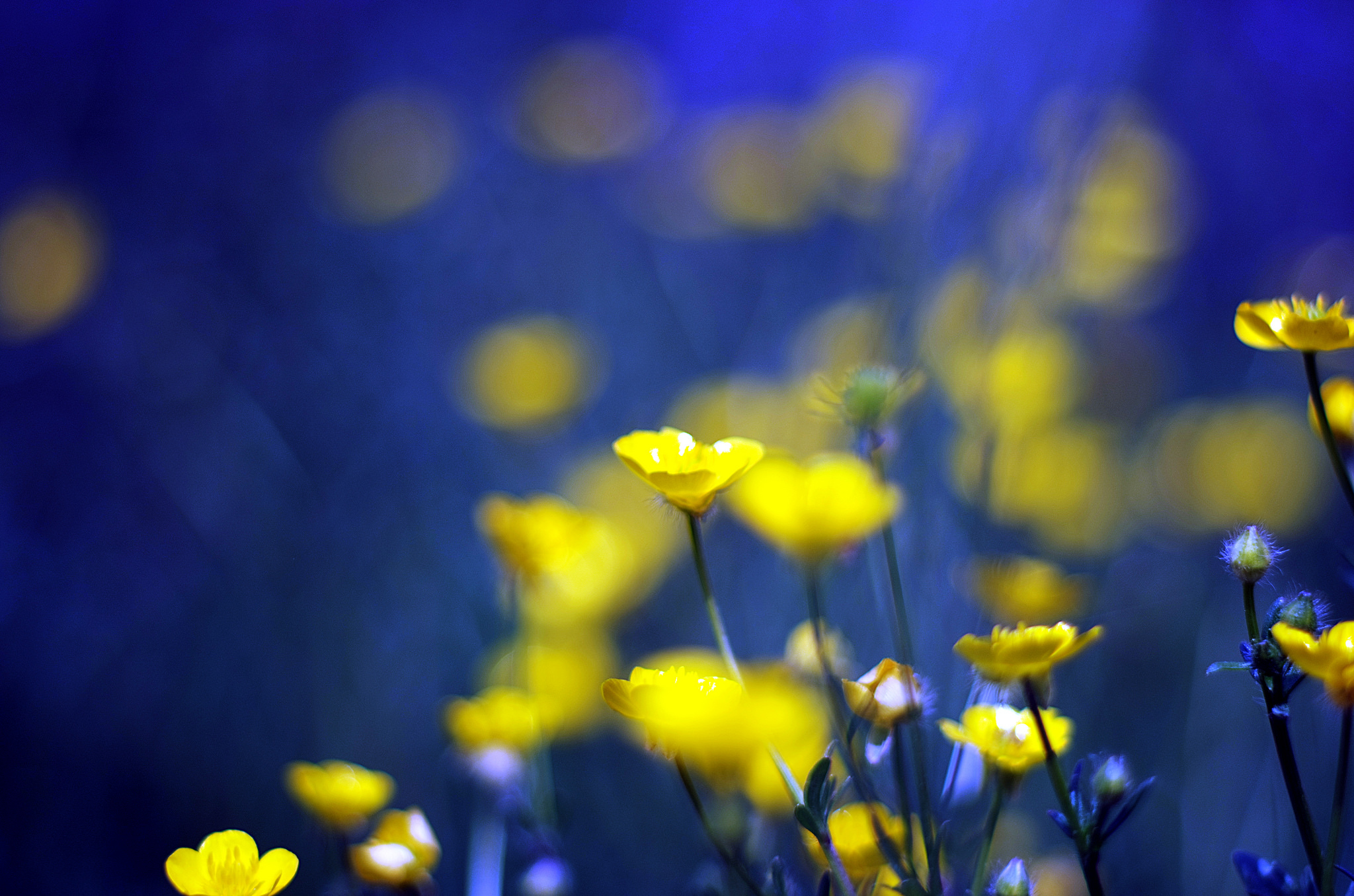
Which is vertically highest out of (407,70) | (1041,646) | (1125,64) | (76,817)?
(1125,64)

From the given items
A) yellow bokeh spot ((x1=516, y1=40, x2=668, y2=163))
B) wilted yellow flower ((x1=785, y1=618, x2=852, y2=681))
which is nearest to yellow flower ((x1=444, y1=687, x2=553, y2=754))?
wilted yellow flower ((x1=785, y1=618, x2=852, y2=681))

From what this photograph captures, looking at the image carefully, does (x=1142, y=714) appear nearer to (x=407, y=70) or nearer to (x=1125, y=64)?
(x=1125, y=64)

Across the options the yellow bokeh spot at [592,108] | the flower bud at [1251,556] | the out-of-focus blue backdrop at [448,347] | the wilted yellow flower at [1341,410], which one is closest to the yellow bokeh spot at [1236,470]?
the out-of-focus blue backdrop at [448,347]

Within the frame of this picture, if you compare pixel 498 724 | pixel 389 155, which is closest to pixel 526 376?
pixel 389 155

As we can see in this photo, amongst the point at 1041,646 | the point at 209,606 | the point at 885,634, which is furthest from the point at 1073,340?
the point at 209,606

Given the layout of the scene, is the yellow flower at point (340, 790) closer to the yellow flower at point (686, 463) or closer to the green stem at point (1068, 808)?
the yellow flower at point (686, 463)

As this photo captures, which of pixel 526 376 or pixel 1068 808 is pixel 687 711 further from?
pixel 526 376
